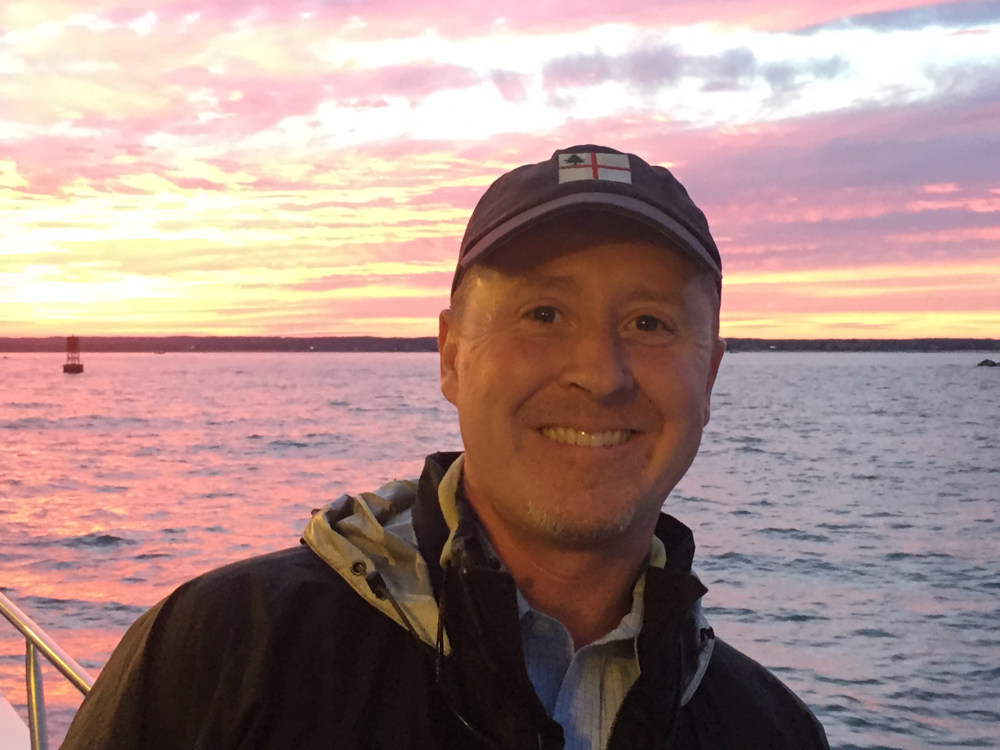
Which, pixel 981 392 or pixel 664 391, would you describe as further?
pixel 981 392

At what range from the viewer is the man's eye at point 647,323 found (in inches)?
80.6

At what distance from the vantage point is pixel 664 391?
2041 millimetres

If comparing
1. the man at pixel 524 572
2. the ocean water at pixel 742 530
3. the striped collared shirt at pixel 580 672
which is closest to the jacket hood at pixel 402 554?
the man at pixel 524 572

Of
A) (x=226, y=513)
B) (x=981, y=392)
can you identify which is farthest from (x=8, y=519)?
(x=981, y=392)

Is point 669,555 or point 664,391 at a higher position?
point 664,391

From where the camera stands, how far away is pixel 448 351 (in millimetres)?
2268

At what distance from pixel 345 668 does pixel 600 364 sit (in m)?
0.75

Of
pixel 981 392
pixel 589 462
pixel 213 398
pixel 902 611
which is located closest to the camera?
pixel 589 462

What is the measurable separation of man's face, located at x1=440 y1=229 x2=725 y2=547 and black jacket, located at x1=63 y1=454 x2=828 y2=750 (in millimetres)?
185

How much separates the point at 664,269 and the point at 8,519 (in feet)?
83.7

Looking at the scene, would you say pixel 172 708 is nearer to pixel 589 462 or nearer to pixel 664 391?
pixel 589 462

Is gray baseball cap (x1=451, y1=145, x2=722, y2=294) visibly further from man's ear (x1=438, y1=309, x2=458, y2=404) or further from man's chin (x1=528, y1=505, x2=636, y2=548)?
man's chin (x1=528, y1=505, x2=636, y2=548)

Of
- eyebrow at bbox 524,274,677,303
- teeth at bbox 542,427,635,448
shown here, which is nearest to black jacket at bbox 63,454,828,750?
teeth at bbox 542,427,635,448

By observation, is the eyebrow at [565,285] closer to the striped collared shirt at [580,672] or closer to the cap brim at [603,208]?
the cap brim at [603,208]
